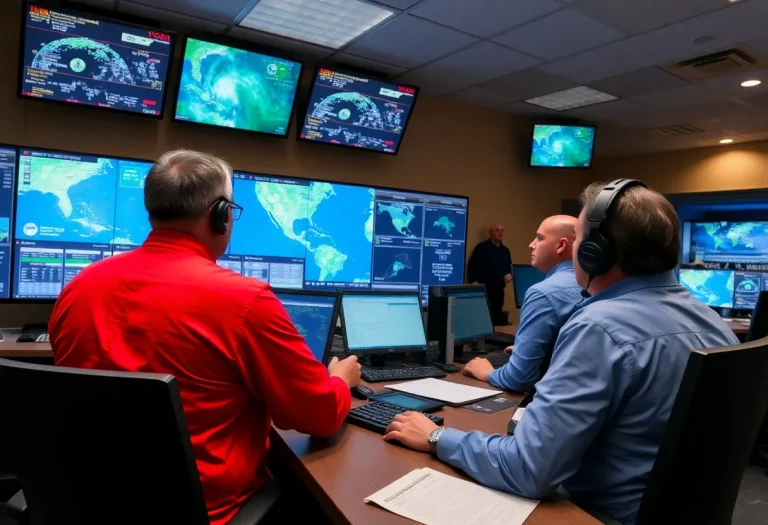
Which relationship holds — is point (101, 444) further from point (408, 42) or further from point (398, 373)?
point (408, 42)

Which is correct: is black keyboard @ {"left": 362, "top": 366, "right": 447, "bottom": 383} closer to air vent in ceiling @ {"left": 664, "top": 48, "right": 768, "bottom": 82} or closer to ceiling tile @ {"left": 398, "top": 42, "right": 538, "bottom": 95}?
ceiling tile @ {"left": 398, "top": 42, "right": 538, "bottom": 95}

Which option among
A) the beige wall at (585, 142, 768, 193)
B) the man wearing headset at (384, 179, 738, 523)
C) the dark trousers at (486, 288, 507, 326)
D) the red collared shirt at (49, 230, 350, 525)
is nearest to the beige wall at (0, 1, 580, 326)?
the dark trousers at (486, 288, 507, 326)

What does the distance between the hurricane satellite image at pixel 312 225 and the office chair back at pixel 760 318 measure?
230 centimetres

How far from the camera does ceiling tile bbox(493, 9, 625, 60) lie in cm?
315

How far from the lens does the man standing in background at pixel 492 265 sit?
5.04 meters

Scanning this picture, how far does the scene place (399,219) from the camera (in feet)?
13.1

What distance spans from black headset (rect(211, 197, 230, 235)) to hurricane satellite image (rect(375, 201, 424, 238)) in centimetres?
260

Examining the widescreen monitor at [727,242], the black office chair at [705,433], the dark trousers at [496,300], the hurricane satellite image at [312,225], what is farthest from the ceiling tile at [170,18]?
the widescreen monitor at [727,242]

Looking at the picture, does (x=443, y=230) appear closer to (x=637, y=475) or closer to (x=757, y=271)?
(x=757, y=271)

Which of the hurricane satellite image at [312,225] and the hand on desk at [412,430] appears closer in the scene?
the hand on desk at [412,430]

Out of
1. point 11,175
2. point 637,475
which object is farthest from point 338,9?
point 637,475

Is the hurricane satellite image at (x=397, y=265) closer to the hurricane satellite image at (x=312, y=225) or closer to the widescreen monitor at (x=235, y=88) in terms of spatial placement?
the hurricane satellite image at (x=312, y=225)

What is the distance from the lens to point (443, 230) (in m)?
4.24

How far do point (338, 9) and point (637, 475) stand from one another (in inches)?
117
